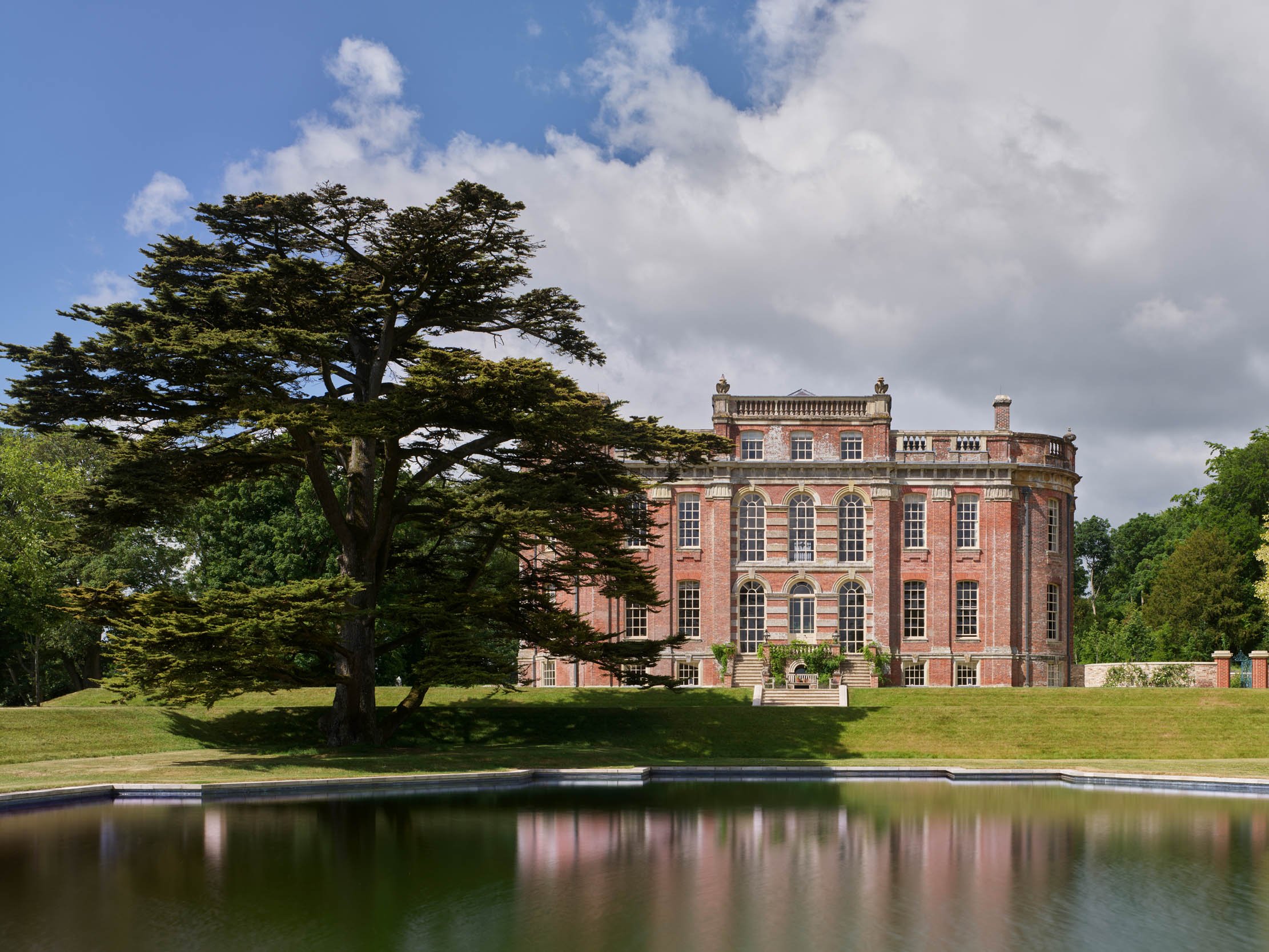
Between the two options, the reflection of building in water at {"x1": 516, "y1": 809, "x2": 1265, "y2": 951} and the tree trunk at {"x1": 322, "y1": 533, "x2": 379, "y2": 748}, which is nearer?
the reflection of building in water at {"x1": 516, "y1": 809, "x2": 1265, "y2": 951}

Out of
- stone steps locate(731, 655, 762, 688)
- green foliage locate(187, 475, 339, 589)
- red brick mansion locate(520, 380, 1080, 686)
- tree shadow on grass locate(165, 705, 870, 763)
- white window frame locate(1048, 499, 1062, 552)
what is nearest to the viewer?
tree shadow on grass locate(165, 705, 870, 763)

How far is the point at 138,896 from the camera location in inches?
502

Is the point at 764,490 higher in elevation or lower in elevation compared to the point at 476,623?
higher

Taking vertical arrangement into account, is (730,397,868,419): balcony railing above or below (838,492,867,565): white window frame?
above

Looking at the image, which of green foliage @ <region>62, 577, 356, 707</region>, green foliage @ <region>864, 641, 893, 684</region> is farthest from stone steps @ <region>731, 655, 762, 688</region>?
green foliage @ <region>62, 577, 356, 707</region>

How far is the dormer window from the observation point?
4559 centimetres

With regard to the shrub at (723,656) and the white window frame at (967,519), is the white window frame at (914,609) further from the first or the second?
the shrub at (723,656)

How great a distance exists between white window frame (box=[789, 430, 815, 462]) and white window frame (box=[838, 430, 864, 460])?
1.23 metres

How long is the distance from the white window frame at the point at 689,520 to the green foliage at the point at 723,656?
168 inches

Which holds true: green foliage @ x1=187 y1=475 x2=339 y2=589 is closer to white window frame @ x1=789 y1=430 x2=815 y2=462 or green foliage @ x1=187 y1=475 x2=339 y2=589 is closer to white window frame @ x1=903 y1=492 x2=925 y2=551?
white window frame @ x1=789 y1=430 x2=815 y2=462

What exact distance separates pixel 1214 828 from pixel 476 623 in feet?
54.8

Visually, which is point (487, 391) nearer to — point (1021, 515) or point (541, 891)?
point (541, 891)

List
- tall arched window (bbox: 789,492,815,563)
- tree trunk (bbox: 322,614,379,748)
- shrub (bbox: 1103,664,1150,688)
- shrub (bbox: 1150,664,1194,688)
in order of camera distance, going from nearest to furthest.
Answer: tree trunk (bbox: 322,614,379,748) < shrub (bbox: 1150,664,1194,688) < shrub (bbox: 1103,664,1150,688) < tall arched window (bbox: 789,492,815,563)

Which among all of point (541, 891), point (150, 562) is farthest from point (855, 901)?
point (150, 562)
